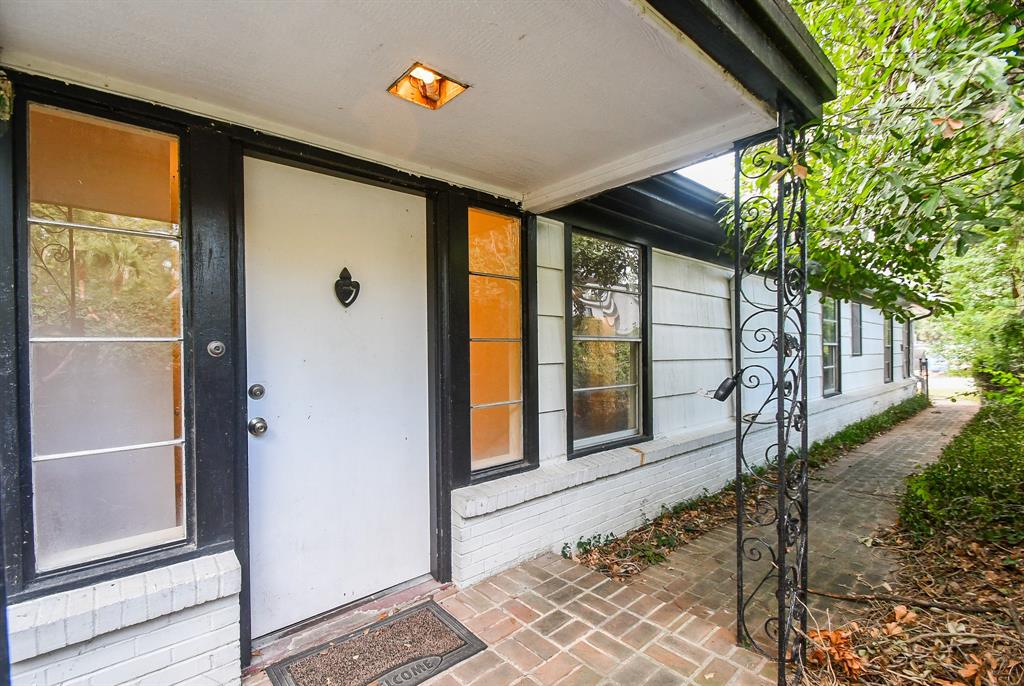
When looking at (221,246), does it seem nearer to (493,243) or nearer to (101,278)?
(101,278)

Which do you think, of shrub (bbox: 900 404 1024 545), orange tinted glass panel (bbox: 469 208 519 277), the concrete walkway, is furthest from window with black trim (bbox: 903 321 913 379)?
orange tinted glass panel (bbox: 469 208 519 277)

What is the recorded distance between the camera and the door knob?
1.92m

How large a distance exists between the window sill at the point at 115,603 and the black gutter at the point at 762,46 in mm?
2397

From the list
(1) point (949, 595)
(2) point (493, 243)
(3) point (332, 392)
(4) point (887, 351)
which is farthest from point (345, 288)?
(4) point (887, 351)

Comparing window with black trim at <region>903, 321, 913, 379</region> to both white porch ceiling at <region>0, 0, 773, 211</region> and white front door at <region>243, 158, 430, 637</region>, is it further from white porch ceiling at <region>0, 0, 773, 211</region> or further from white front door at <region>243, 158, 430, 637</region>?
white front door at <region>243, 158, 430, 637</region>

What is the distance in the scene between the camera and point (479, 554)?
246cm

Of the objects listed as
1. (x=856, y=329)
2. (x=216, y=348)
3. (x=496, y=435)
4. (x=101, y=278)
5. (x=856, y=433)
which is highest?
(x=101, y=278)

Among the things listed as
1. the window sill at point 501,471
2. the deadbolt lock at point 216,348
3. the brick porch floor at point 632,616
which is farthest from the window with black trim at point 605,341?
the deadbolt lock at point 216,348

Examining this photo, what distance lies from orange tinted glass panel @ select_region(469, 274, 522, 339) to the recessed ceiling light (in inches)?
41.0

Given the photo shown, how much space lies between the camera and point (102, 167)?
5.39 ft

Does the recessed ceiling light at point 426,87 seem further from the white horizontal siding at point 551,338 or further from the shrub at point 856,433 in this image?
the shrub at point 856,433

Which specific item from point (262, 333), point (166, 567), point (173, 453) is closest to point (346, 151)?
point (262, 333)

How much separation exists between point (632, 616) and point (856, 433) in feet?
22.3

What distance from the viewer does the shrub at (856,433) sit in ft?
19.3
